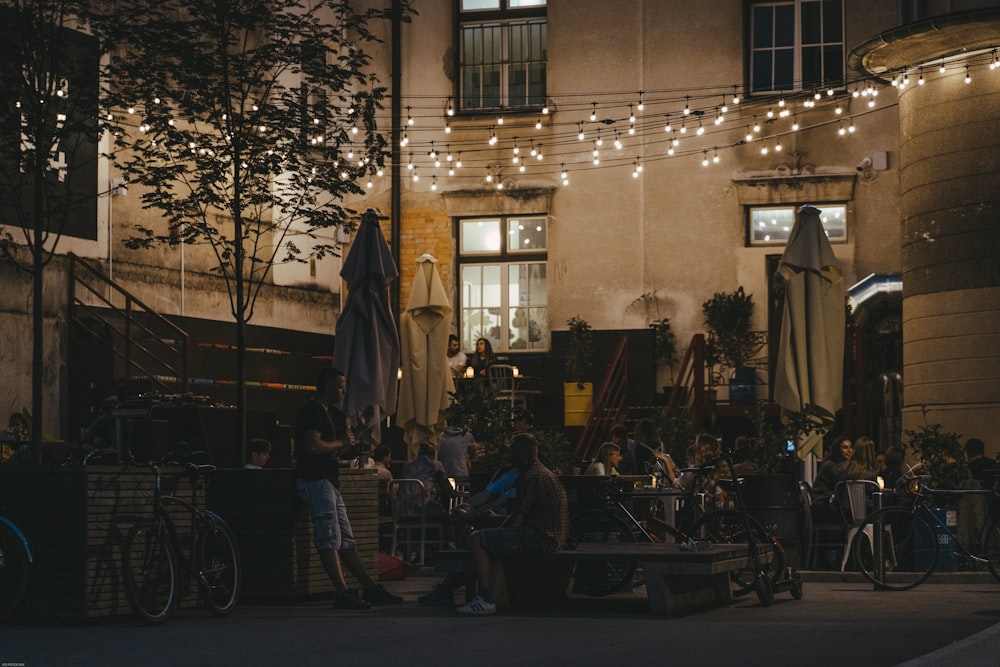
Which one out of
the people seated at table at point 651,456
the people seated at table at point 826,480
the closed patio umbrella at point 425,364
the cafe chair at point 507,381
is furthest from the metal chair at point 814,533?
the cafe chair at point 507,381

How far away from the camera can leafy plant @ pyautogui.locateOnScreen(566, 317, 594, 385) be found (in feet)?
73.8

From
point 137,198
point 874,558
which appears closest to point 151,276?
point 137,198

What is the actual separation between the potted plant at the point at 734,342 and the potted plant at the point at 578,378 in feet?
5.39

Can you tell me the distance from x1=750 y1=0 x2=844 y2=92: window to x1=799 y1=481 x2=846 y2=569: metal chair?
10.1 m

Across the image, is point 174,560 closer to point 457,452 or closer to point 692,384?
point 457,452

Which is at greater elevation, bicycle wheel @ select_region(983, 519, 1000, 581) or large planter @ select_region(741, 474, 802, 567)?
large planter @ select_region(741, 474, 802, 567)

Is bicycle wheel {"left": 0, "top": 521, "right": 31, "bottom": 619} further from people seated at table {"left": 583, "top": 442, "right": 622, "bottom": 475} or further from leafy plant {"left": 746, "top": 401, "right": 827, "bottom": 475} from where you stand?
people seated at table {"left": 583, "top": 442, "right": 622, "bottom": 475}

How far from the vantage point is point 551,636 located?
8.77m

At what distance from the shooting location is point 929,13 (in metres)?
18.9

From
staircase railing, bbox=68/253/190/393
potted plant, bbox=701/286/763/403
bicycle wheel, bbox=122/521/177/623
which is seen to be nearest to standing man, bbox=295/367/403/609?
bicycle wheel, bbox=122/521/177/623

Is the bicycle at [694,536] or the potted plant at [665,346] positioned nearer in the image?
the bicycle at [694,536]

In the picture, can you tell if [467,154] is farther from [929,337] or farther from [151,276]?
[929,337]

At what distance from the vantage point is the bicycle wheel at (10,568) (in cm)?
927

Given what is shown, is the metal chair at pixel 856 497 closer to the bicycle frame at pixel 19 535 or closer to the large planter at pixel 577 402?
the bicycle frame at pixel 19 535
